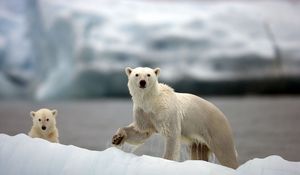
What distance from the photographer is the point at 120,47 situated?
17.9 m

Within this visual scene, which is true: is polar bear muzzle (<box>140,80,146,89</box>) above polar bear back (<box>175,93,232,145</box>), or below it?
above

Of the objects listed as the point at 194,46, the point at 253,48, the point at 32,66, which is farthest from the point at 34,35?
the point at 253,48

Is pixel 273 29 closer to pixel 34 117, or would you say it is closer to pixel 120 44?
pixel 120 44

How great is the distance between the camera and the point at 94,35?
17.6 meters

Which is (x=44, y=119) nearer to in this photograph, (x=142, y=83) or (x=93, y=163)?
(x=93, y=163)

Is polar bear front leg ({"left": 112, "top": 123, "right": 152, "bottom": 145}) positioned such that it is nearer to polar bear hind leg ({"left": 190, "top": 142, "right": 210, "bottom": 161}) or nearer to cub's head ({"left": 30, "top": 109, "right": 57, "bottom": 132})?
polar bear hind leg ({"left": 190, "top": 142, "right": 210, "bottom": 161})

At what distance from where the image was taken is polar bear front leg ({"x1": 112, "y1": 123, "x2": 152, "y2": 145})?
2.57m

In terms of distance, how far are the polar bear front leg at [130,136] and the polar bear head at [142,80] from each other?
0.19m

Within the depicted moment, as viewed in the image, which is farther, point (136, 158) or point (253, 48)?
point (253, 48)

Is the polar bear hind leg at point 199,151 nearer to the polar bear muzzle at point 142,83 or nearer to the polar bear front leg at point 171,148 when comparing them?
the polar bear front leg at point 171,148

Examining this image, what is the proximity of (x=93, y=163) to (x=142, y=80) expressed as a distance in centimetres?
48

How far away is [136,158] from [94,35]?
15.4 meters

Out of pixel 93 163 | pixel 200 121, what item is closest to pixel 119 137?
pixel 93 163

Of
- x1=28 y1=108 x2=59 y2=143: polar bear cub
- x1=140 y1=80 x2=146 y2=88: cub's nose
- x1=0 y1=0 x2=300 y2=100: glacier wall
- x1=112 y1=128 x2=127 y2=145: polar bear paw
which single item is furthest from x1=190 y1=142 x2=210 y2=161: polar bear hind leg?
x1=0 y1=0 x2=300 y2=100: glacier wall
